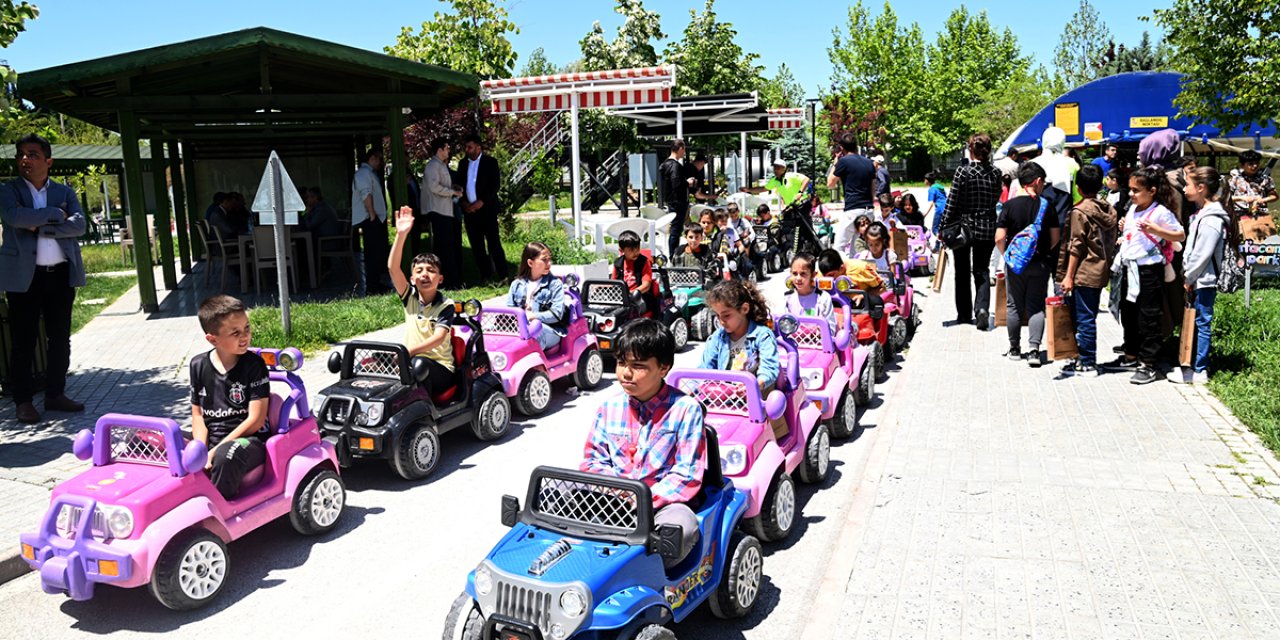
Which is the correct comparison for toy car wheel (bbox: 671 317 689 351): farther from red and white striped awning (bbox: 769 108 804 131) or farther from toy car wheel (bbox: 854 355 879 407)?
red and white striped awning (bbox: 769 108 804 131)

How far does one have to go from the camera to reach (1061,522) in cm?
541

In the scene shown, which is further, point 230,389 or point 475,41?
point 475,41

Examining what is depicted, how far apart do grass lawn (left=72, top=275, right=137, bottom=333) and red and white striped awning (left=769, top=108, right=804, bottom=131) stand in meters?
17.0

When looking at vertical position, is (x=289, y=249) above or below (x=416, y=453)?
above

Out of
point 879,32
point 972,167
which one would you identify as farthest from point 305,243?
point 879,32

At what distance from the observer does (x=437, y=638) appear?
4.33 m

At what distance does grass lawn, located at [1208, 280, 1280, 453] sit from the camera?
7.14 metres

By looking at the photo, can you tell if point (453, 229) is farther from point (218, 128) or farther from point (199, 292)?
point (218, 128)

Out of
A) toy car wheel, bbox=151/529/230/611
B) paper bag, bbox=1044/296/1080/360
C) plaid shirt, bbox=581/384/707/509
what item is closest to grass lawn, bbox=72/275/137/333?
toy car wheel, bbox=151/529/230/611

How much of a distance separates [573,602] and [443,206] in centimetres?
1176

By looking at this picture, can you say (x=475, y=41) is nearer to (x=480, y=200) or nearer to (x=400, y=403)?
(x=480, y=200)

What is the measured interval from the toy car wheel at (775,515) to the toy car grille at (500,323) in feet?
11.8

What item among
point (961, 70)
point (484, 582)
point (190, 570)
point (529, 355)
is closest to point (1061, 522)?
point (484, 582)

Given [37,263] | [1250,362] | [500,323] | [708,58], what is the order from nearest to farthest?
[37,263] → [500,323] → [1250,362] → [708,58]
